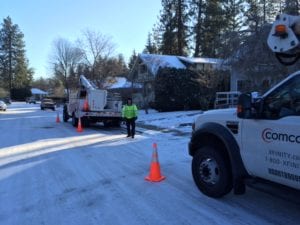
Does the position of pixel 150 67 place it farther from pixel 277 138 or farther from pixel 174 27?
pixel 277 138

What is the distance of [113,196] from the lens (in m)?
6.89

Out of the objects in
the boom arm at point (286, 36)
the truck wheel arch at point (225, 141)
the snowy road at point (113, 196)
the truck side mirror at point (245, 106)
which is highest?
the boom arm at point (286, 36)

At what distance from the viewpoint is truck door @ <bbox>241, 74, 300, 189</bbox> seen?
499 cm

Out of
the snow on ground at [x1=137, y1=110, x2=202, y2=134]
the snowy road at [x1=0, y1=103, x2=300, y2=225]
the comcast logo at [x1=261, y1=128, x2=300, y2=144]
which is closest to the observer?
the comcast logo at [x1=261, y1=128, x2=300, y2=144]

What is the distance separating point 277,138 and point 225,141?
1.06 metres

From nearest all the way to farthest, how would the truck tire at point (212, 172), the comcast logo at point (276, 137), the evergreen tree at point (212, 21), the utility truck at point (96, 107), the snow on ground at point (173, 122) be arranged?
the comcast logo at point (276, 137) < the truck tire at point (212, 172) < the snow on ground at point (173, 122) < the utility truck at point (96, 107) < the evergreen tree at point (212, 21)

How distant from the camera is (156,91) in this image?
3494cm

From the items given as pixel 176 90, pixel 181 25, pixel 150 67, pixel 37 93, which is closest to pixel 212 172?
pixel 176 90

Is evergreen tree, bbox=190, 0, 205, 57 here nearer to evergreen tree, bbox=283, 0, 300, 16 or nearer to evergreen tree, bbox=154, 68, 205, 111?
evergreen tree, bbox=154, 68, 205, 111

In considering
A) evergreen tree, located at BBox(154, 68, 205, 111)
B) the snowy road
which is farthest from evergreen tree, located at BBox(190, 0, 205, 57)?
the snowy road

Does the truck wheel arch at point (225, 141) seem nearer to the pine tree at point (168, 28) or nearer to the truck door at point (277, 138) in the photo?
the truck door at point (277, 138)

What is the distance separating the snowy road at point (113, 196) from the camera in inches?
225

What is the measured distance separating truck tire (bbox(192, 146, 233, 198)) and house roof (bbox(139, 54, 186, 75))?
3173 cm

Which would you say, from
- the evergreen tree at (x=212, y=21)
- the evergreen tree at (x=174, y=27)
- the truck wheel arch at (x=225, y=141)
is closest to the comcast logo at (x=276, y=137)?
the truck wheel arch at (x=225, y=141)
